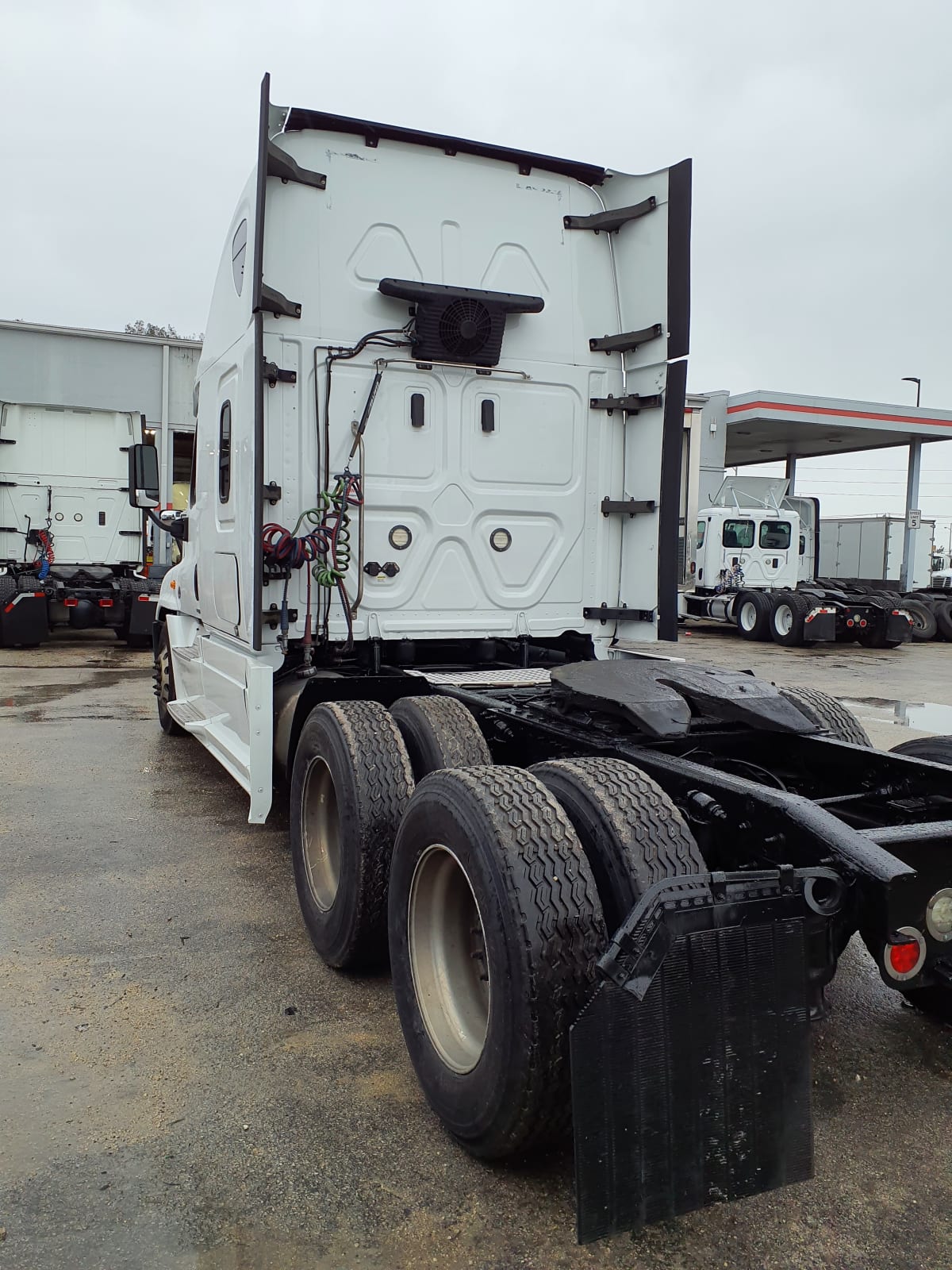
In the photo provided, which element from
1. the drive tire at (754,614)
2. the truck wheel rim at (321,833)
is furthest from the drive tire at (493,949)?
the drive tire at (754,614)

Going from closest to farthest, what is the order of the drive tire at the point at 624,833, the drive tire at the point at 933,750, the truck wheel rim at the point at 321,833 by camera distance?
the drive tire at the point at 624,833
the drive tire at the point at 933,750
the truck wheel rim at the point at 321,833

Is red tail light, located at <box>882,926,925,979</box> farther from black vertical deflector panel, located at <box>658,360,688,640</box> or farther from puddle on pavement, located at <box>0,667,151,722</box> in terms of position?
puddle on pavement, located at <box>0,667,151,722</box>

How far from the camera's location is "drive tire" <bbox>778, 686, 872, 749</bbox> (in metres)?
3.80

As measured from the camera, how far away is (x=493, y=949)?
2.25 m

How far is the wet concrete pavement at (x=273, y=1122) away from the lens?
2.14 meters

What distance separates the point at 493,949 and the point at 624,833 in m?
0.43

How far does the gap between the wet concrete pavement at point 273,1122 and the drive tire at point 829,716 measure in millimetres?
903

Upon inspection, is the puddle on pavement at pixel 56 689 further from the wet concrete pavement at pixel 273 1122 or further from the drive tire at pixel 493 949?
the drive tire at pixel 493 949

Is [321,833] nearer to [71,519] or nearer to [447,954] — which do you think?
[447,954]

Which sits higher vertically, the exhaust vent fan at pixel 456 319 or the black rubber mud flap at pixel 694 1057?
the exhaust vent fan at pixel 456 319

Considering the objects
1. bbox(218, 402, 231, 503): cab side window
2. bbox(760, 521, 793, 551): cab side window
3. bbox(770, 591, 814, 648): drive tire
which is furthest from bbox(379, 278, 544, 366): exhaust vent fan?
bbox(760, 521, 793, 551): cab side window

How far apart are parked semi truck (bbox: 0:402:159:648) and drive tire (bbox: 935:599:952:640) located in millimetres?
16458

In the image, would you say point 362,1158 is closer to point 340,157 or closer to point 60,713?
point 340,157

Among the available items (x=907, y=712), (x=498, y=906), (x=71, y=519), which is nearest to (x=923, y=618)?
(x=907, y=712)
